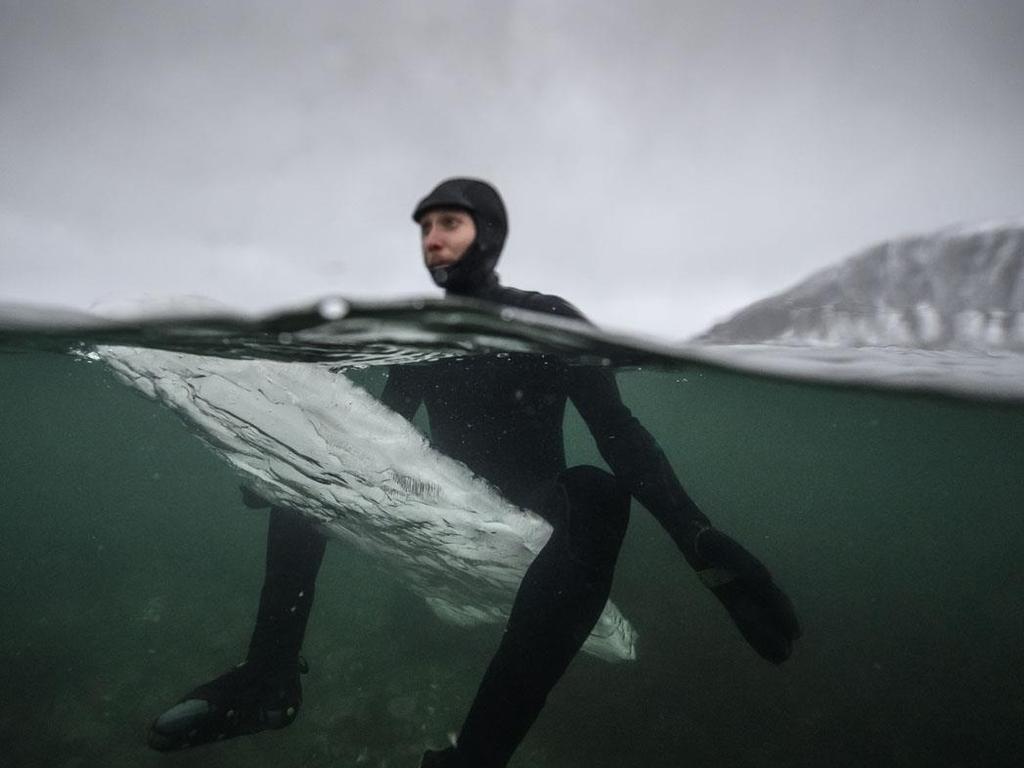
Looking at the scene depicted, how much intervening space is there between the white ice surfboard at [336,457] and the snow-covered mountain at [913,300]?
345cm

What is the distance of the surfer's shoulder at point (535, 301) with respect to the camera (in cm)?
416

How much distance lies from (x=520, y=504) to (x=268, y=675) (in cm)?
271

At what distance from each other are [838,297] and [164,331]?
7.00m

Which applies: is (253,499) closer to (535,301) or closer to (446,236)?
(446,236)

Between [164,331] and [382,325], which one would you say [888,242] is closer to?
[382,325]

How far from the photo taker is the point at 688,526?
121 inches

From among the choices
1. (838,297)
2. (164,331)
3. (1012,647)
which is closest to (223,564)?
(164,331)

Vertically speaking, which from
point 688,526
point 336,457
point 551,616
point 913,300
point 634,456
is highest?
point 913,300

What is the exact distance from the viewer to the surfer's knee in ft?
10.2

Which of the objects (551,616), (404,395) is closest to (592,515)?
(551,616)

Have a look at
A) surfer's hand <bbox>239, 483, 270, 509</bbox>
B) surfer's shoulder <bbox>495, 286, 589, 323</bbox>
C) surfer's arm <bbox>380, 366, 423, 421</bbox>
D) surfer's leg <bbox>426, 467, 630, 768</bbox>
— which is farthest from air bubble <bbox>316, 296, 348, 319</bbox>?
surfer's hand <bbox>239, 483, 270, 509</bbox>

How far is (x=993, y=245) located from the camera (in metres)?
3.67

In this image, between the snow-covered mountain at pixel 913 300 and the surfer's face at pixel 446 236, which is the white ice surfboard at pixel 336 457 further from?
the snow-covered mountain at pixel 913 300

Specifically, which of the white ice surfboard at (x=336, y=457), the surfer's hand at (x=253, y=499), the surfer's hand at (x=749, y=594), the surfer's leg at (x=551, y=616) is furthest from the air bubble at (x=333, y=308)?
the surfer's hand at (x=749, y=594)
